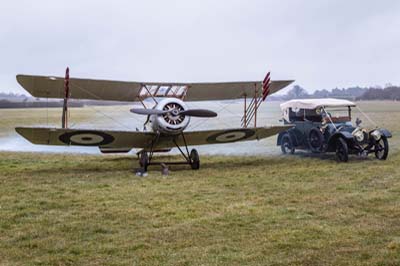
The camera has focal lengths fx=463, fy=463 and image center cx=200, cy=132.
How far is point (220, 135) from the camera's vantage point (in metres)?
11.2

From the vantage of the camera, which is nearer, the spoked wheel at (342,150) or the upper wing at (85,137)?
the upper wing at (85,137)

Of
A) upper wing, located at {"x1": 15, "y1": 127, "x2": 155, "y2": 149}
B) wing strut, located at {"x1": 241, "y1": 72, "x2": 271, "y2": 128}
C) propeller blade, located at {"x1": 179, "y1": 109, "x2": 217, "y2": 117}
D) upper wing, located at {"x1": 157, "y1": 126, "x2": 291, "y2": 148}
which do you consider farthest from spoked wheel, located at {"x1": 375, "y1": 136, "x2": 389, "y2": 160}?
upper wing, located at {"x1": 15, "y1": 127, "x2": 155, "y2": 149}

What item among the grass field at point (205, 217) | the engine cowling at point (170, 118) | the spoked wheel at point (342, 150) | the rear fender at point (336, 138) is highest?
the engine cowling at point (170, 118)

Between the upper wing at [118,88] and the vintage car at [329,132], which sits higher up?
the upper wing at [118,88]

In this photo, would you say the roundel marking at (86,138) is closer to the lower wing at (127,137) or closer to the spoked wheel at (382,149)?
the lower wing at (127,137)

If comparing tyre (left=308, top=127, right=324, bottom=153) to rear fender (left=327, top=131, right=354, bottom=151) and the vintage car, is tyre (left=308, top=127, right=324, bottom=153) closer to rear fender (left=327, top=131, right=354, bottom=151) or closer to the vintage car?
the vintage car

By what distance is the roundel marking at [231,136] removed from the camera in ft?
36.3

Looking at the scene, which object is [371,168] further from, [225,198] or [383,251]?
[383,251]

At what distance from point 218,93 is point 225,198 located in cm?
553

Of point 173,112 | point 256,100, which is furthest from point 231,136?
point 173,112

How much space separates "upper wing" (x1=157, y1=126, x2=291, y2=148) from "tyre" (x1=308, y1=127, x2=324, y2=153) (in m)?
0.96

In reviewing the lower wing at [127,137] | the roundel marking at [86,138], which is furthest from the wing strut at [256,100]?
the roundel marking at [86,138]

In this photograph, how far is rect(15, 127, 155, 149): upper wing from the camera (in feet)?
31.4

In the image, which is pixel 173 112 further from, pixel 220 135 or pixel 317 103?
pixel 317 103
